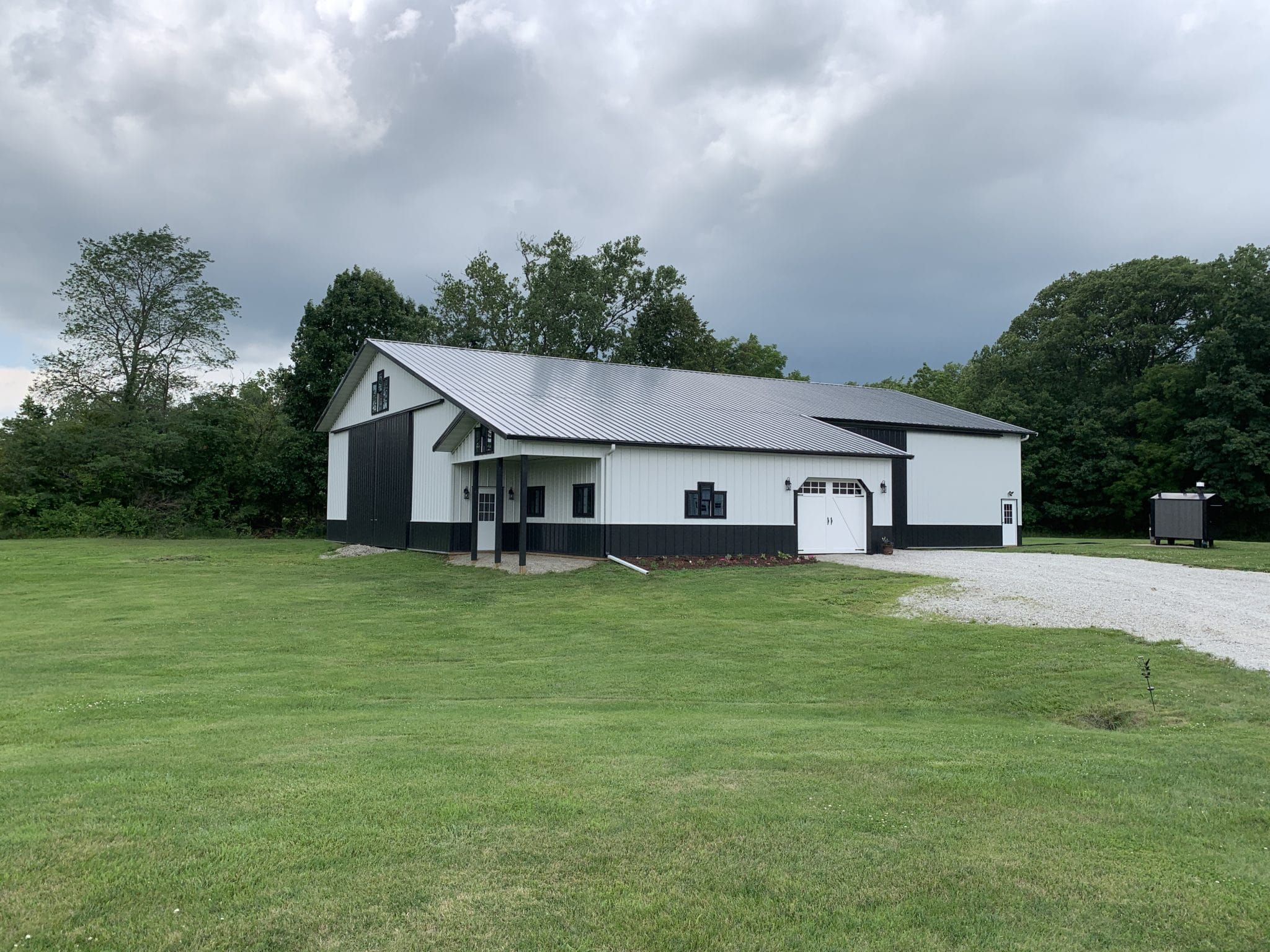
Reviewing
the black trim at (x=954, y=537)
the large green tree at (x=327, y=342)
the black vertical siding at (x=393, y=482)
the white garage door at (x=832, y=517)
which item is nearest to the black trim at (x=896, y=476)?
the black trim at (x=954, y=537)

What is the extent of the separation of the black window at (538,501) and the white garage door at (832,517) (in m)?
7.26

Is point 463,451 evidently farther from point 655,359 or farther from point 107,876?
point 655,359

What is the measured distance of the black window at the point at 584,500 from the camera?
23.8 meters

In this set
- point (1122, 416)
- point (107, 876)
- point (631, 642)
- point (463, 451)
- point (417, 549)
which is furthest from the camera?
point (1122, 416)

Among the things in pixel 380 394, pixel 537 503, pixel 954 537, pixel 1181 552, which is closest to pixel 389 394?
pixel 380 394

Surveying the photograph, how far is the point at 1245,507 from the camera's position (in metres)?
42.8

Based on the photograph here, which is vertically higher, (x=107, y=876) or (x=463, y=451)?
(x=463, y=451)

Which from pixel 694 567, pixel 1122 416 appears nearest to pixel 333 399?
pixel 694 567

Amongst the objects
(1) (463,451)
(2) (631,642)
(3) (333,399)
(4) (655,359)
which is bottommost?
(2) (631,642)

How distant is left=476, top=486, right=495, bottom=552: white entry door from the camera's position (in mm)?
26703

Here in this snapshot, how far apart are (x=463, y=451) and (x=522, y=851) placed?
71.1ft

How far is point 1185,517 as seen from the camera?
99.1 ft

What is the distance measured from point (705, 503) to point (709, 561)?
5.69ft

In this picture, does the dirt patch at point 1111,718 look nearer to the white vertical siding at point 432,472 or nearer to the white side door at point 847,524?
the white side door at point 847,524
